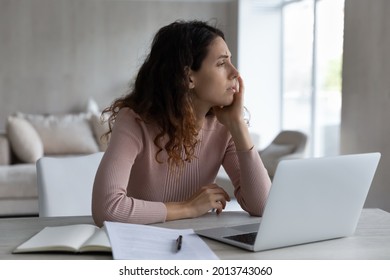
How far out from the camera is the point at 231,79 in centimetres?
179

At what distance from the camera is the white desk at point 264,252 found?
1.23 meters

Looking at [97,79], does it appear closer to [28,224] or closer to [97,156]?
[97,156]

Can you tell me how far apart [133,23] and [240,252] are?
6278 millimetres

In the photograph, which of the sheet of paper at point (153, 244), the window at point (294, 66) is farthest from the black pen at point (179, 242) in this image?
the window at point (294, 66)

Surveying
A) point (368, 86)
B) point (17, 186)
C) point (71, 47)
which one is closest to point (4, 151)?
point (17, 186)

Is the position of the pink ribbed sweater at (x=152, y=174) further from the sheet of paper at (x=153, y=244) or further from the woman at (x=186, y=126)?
the sheet of paper at (x=153, y=244)

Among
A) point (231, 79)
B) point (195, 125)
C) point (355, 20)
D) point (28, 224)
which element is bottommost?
point (28, 224)

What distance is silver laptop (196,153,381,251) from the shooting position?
1219mm

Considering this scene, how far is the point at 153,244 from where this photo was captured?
1.27 meters

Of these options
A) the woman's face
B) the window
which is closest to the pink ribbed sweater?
the woman's face

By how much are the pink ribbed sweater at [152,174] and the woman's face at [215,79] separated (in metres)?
0.13

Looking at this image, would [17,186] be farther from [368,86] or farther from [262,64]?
[262,64]
